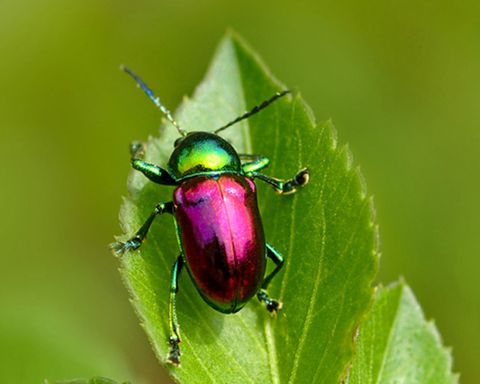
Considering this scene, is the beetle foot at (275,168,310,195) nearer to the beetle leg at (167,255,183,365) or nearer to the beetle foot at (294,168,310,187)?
the beetle foot at (294,168,310,187)

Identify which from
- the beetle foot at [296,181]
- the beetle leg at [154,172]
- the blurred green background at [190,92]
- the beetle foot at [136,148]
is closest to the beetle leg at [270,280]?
the beetle foot at [296,181]

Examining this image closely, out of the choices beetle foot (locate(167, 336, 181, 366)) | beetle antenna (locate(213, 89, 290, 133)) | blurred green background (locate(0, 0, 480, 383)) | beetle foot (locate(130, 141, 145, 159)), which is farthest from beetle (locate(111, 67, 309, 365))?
blurred green background (locate(0, 0, 480, 383))

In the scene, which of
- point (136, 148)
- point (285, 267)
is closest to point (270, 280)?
point (285, 267)

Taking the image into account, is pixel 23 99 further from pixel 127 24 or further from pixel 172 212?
pixel 172 212

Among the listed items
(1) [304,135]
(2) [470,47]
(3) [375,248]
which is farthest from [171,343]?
(2) [470,47]

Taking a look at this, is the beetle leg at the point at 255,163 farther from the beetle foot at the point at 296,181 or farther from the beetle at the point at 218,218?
the beetle foot at the point at 296,181
